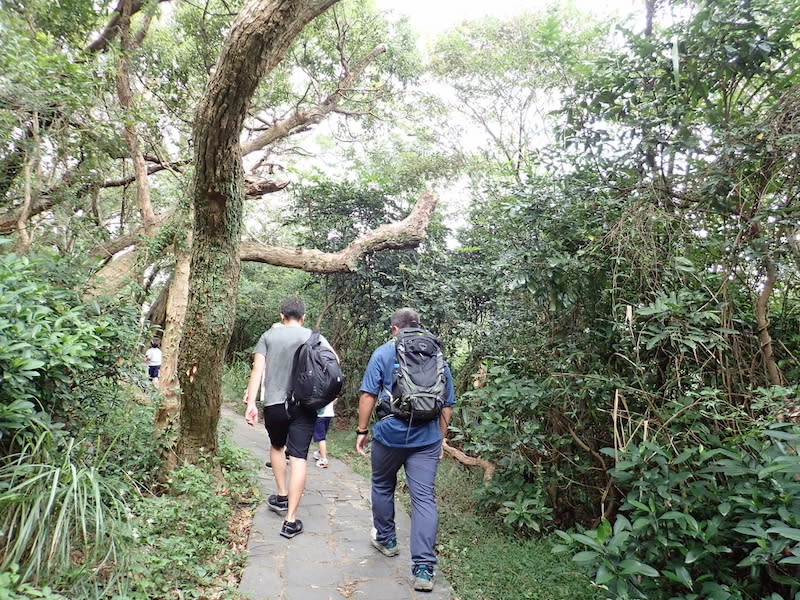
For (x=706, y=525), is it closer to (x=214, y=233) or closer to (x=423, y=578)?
(x=423, y=578)

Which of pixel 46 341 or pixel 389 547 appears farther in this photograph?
pixel 389 547

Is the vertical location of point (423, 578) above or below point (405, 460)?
below

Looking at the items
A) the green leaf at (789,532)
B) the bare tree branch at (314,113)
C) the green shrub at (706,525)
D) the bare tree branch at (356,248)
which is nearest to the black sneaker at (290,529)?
the green shrub at (706,525)

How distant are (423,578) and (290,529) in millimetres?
1158

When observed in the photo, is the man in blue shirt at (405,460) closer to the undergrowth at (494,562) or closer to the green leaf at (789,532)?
the undergrowth at (494,562)

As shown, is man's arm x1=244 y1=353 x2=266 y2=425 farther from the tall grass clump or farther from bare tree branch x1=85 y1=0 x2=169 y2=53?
bare tree branch x1=85 y1=0 x2=169 y2=53

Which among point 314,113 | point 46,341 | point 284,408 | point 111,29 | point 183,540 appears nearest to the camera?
point 46,341

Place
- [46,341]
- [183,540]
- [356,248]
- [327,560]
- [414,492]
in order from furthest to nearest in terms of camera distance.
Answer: [356,248] < [327,560] < [414,492] < [183,540] < [46,341]

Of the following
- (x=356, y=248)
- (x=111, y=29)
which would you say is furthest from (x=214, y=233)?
(x=111, y=29)

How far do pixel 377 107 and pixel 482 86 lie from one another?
7.47 feet

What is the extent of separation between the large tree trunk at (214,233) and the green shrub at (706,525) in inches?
119

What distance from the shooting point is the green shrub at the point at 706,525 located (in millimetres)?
1946

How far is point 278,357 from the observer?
12.6 ft

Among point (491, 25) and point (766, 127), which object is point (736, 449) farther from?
point (491, 25)
